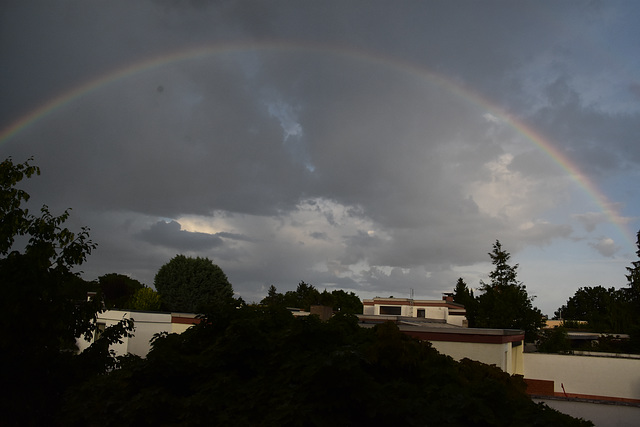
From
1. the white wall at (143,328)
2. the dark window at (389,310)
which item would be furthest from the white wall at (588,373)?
the dark window at (389,310)

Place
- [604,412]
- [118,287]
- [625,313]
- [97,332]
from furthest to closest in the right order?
[118,287] → [625,313] → [604,412] → [97,332]

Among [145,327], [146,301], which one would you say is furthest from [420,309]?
[145,327]

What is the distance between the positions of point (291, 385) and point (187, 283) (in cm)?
5683

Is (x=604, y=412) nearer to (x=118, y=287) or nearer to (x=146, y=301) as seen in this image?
(x=146, y=301)

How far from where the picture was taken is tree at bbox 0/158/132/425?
28.6ft

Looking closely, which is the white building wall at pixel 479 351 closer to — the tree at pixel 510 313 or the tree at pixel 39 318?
the tree at pixel 39 318

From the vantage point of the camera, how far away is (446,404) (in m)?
6.49

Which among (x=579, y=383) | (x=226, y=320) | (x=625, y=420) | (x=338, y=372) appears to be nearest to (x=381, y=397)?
(x=338, y=372)

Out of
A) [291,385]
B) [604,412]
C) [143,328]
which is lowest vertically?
[604,412]

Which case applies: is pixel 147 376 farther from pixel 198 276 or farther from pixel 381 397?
pixel 198 276

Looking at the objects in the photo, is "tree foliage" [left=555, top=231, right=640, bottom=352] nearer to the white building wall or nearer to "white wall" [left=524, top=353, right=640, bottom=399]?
"white wall" [left=524, top=353, right=640, bottom=399]

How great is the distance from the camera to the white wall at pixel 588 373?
26.6 meters

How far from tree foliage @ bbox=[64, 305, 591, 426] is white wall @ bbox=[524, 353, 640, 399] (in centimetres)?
2108

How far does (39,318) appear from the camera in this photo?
30.2ft
